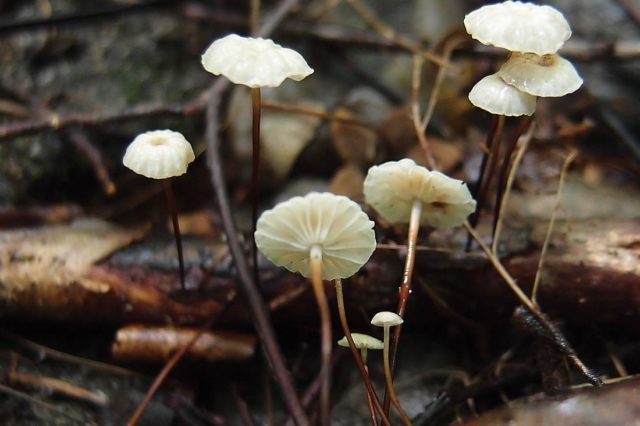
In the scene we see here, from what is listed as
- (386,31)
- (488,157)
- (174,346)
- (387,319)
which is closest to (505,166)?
(488,157)

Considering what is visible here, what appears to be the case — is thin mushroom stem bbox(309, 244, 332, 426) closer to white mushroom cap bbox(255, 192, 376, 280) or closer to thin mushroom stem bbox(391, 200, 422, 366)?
white mushroom cap bbox(255, 192, 376, 280)

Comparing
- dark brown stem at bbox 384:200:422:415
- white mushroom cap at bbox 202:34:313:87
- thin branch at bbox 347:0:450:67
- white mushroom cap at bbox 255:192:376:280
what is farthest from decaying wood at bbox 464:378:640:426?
thin branch at bbox 347:0:450:67

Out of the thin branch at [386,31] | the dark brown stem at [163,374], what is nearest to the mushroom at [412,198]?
the dark brown stem at [163,374]

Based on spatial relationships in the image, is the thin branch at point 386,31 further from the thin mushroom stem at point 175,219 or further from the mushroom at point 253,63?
the thin mushroom stem at point 175,219

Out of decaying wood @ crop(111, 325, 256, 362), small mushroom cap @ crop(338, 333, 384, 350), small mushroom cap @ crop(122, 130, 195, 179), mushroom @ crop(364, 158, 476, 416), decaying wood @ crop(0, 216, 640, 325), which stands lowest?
decaying wood @ crop(111, 325, 256, 362)

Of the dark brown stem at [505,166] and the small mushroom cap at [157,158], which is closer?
the small mushroom cap at [157,158]

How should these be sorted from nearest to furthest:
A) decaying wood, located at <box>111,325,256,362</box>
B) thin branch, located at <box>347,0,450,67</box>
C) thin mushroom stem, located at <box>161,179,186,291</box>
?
1. thin mushroom stem, located at <box>161,179,186,291</box>
2. decaying wood, located at <box>111,325,256,362</box>
3. thin branch, located at <box>347,0,450,67</box>

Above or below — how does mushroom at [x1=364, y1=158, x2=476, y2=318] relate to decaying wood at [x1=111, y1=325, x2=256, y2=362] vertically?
above
